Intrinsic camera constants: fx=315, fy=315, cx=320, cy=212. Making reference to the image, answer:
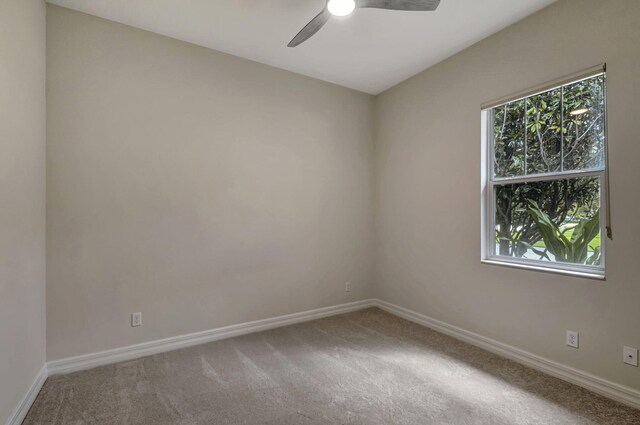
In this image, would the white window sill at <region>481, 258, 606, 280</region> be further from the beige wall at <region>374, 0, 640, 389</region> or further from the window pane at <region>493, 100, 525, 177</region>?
the window pane at <region>493, 100, 525, 177</region>

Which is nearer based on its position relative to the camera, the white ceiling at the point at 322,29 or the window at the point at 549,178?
the window at the point at 549,178

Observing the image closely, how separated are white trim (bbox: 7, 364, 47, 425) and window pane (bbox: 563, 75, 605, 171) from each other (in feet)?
12.7

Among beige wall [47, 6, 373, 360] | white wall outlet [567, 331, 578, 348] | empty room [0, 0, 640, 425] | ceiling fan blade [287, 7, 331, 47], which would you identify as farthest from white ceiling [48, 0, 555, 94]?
white wall outlet [567, 331, 578, 348]

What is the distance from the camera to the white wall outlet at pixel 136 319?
260 cm

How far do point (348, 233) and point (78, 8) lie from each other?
320 cm

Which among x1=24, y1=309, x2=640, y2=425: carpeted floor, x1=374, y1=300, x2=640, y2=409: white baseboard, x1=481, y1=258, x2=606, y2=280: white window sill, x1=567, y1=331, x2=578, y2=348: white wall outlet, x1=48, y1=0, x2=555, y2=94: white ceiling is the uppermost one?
x1=48, y1=0, x2=555, y2=94: white ceiling

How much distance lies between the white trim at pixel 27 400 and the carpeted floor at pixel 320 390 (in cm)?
4

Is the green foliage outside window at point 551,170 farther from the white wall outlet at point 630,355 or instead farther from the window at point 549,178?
the white wall outlet at point 630,355

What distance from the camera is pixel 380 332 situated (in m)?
3.18

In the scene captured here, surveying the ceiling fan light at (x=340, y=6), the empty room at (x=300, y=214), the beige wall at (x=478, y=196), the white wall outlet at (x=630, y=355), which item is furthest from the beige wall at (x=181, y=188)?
the white wall outlet at (x=630, y=355)

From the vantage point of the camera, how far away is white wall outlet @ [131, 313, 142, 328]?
260 cm

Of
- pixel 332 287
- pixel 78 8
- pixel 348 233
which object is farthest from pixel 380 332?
pixel 78 8

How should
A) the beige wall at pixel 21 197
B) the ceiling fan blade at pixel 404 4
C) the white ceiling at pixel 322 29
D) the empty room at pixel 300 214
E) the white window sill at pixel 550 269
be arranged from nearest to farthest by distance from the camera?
the beige wall at pixel 21 197 → the ceiling fan blade at pixel 404 4 → the empty room at pixel 300 214 → the white window sill at pixel 550 269 → the white ceiling at pixel 322 29

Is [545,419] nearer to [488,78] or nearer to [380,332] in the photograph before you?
[380,332]
